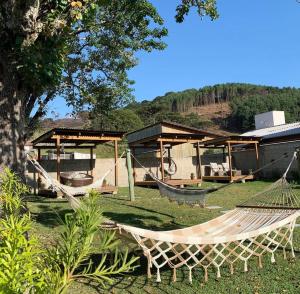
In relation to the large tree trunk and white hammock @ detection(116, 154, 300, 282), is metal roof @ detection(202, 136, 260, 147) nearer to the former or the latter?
white hammock @ detection(116, 154, 300, 282)

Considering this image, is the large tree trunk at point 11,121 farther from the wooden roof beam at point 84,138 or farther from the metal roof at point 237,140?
the metal roof at point 237,140

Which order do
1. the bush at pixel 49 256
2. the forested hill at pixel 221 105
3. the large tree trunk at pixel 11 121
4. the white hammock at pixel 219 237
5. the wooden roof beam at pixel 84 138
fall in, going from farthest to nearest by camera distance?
the forested hill at pixel 221 105 → the wooden roof beam at pixel 84 138 → the large tree trunk at pixel 11 121 → the white hammock at pixel 219 237 → the bush at pixel 49 256

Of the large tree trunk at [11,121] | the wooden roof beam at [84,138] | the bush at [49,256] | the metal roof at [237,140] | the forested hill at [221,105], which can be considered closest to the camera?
the bush at [49,256]

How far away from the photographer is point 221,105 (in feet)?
264

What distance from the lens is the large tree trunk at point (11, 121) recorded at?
4.36 meters

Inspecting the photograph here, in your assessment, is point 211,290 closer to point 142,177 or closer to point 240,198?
point 240,198

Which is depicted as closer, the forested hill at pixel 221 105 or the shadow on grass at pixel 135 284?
the shadow on grass at pixel 135 284

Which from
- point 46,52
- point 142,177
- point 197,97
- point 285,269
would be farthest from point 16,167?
point 197,97

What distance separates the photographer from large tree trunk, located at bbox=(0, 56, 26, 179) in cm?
436

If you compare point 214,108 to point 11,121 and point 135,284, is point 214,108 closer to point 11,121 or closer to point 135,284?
point 11,121

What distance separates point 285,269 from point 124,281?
74.0 inches

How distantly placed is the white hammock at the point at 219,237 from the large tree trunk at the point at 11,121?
149 centimetres

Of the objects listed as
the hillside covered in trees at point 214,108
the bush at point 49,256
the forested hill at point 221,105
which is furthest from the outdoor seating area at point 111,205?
the forested hill at point 221,105

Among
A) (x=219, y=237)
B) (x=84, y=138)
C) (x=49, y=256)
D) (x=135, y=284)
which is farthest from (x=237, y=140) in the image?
(x=49, y=256)
